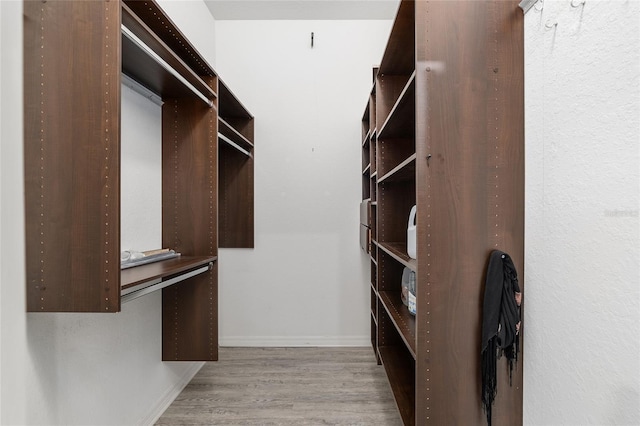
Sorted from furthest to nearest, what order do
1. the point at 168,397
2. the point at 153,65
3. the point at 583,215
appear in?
the point at 168,397 < the point at 153,65 < the point at 583,215

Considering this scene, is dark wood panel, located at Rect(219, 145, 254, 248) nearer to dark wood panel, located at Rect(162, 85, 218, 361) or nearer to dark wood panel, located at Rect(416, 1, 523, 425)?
dark wood panel, located at Rect(162, 85, 218, 361)

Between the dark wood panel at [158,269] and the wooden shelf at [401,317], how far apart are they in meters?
1.07

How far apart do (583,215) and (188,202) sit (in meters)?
1.91

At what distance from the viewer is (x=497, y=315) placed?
1271mm

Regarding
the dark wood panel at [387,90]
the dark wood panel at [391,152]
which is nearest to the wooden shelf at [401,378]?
the dark wood panel at [391,152]

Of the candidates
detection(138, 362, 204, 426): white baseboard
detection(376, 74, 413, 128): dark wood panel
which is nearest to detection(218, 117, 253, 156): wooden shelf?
detection(376, 74, 413, 128): dark wood panel

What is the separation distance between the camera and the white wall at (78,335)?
113 cm

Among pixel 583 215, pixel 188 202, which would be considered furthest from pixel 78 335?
pixel 583 215

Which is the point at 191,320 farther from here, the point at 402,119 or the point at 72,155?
the point at 402,119

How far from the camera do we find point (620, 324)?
95cm

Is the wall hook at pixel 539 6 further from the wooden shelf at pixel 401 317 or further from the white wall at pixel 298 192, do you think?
the white wall at pixel 298 192

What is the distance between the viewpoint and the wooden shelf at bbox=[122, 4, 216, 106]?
1401 mm

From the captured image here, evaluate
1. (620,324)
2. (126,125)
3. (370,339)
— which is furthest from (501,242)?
(370,339)

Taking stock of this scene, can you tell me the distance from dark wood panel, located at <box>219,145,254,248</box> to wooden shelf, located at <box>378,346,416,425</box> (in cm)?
153
